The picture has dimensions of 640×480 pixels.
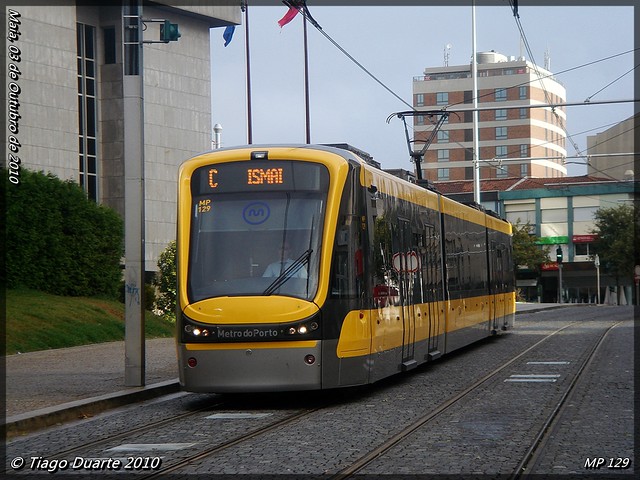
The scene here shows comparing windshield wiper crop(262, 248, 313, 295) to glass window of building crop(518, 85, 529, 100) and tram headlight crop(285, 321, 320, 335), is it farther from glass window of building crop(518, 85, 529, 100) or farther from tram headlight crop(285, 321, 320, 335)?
glass window of building crop(518, 85, 529, 100)

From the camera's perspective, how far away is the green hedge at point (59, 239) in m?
30.8

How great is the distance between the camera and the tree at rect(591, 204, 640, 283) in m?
81.8

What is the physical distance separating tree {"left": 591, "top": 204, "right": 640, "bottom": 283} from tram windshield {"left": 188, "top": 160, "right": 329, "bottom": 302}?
6843cm

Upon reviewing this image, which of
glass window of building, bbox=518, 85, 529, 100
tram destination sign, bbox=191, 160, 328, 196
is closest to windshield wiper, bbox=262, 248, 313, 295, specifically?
tram destination sign, bbox=191, 160, 328, 196

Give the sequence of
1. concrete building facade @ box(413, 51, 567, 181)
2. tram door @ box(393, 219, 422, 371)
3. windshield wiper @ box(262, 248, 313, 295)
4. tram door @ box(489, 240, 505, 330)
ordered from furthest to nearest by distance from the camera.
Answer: concrete building facade @ box(413, 51, 567, 181), tram door @ box(489, 240, 505, 330), tram door @ box(393, 219, 422, 371), windshield wiper @ box(262, 248, 313, 295)

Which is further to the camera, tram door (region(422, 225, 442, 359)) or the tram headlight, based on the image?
tram door (region(422, 225, 442, 359))

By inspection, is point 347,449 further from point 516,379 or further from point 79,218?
point 79,218

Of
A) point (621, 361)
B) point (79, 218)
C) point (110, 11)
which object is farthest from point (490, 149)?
point (621, 361)

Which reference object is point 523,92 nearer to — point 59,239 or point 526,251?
point 526,251

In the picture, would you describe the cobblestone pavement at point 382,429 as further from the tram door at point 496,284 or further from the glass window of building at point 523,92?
the glass window of building at point 523,92

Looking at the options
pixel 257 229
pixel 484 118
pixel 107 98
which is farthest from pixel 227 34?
pixel 484 118

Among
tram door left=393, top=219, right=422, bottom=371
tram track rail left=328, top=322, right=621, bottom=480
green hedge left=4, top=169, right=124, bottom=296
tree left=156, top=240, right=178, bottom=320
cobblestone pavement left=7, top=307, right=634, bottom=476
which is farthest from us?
tree left=156, top=240, right=178, bottom=320

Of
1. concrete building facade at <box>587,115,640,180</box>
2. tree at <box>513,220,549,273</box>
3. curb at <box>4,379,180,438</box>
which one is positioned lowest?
curb at <box>4,379,180,438</box>

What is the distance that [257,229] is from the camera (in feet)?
47.2
